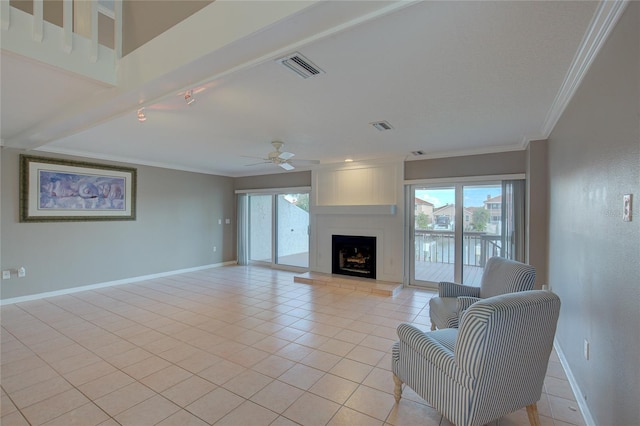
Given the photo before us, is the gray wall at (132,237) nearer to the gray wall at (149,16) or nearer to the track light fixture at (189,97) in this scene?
the gray wall at (149,16)

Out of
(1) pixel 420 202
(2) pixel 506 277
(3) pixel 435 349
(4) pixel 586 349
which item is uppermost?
(1) pixel 420 202

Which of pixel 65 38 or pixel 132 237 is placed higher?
pixel 65 38

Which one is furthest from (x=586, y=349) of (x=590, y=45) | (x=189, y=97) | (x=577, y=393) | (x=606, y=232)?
(x=189, y=97)

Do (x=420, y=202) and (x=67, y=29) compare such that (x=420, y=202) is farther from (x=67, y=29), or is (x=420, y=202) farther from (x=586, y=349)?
(x=67, y=29)

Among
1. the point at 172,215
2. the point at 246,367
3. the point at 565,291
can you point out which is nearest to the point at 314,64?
the point at 246,367

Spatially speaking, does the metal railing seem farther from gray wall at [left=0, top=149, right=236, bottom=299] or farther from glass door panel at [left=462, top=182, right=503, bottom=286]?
gray wall at [left=0, top=149, right=236, bottom=299]

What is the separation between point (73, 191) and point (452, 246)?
6.79 m

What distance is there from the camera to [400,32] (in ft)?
5.72

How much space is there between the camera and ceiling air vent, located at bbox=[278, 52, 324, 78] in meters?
2.02

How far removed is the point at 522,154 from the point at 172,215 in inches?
272

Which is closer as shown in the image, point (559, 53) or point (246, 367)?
point (559, 53)

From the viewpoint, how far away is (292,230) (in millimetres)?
7688

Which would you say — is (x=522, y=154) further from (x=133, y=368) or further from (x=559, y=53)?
(x=133, y=368)

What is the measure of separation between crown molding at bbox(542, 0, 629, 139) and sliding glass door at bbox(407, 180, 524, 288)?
225 cm
